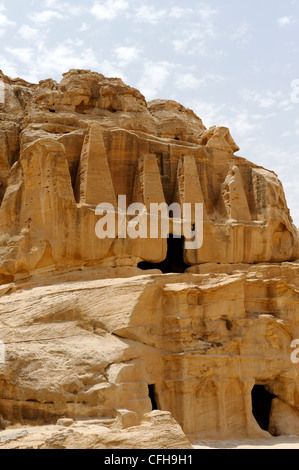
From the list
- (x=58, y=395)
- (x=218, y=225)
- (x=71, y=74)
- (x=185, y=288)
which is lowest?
(x=58, y=395)

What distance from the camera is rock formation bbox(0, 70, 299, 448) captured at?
20.0m

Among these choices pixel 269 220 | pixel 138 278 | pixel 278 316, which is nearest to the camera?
pixel 138 278

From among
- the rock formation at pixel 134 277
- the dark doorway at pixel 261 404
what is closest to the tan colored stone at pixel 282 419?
the rock formation at pixel 134 277

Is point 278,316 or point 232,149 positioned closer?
point 278,316

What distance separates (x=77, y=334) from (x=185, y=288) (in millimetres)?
4182

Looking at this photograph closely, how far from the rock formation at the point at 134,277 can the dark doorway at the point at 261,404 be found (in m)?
0.09

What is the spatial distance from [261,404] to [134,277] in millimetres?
7947

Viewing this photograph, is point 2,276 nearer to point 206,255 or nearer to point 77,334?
point 77,334

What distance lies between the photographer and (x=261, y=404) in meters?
25.8

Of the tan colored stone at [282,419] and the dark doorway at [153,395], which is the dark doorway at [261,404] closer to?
the tan colored stone at [282,419]

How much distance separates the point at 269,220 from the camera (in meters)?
29.2
